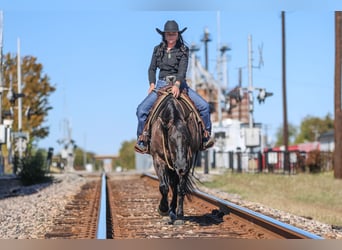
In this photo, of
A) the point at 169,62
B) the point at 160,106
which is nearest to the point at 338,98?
the point at 169,62

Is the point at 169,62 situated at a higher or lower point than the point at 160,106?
higher

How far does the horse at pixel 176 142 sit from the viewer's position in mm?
8836

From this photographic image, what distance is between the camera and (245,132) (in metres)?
34.0

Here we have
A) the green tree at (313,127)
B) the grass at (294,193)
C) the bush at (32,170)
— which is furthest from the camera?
the green tree at (313,127)

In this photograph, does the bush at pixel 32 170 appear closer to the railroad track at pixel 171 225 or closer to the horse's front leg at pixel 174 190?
the railroad track at pixel 171 225

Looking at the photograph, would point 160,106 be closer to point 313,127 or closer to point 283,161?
point 283,161

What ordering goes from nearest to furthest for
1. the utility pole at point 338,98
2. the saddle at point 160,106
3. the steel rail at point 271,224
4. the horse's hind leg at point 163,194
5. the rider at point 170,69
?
1. the steel rail at point 271,224
2. the rider at point 170,69
3. the saddle at point 160,106
4. the horse's hind leg at point 163,194
5. the utility pole at point 338,98

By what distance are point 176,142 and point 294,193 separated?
1253cm

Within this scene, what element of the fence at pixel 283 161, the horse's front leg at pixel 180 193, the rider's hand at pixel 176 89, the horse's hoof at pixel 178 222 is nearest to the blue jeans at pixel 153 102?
the rider's hand at pixel 176 89

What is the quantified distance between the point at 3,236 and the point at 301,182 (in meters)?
17.4

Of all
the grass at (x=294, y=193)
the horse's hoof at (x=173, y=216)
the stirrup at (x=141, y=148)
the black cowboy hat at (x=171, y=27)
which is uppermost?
the black cowboy hat at (x=171, y=27)

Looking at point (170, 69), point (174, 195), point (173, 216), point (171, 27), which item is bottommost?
point (173, 216)

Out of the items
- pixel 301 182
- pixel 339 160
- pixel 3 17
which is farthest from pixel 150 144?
pixel 339 160

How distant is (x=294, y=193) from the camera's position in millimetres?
20672
